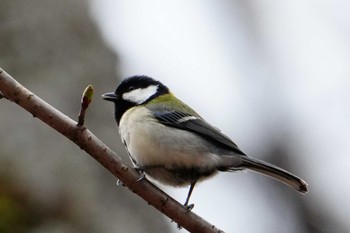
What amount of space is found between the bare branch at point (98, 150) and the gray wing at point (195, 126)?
22.2 inches

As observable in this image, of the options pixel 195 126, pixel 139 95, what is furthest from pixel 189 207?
pixel 139 95

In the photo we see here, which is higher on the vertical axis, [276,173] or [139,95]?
[139,95]

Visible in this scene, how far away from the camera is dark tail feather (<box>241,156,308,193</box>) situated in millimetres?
2287

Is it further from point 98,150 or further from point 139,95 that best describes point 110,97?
point 98,150

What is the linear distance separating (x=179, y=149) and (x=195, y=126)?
8.0 inches

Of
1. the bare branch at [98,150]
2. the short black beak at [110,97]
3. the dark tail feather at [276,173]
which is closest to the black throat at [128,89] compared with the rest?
the short black beak at [110,97]

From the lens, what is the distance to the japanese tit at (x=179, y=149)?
241 cm

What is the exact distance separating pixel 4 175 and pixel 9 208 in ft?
3.46

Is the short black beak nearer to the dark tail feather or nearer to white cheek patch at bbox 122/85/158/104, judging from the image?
white cheek patch at bbox 122/85/158/104

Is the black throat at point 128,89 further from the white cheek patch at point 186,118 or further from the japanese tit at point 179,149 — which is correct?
the white cheek patch at point 186,118

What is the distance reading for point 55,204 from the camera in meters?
3.05

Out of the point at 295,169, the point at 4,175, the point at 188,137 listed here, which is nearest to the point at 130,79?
the point at 188,137

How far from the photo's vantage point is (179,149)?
2.44 m

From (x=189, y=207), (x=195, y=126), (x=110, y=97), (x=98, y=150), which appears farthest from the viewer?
(x=110, y=97)
